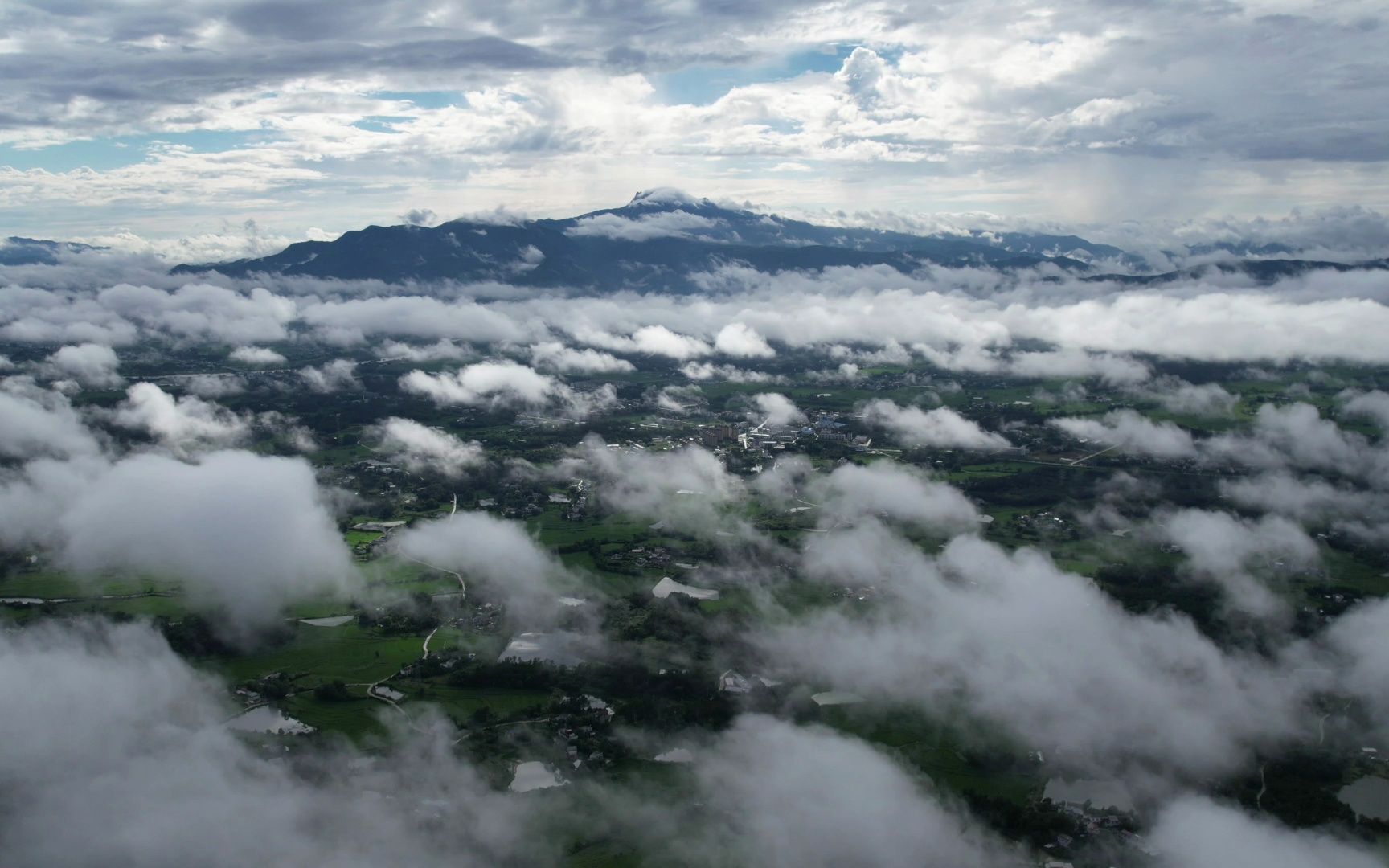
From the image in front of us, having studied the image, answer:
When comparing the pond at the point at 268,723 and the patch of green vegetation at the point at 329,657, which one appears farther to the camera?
the patch of green vegetation at the point at 329,657

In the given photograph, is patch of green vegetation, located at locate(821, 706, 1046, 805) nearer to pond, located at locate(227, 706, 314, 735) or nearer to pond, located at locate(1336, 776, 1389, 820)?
pond, located at locate(1336, 776, 1389, 820)

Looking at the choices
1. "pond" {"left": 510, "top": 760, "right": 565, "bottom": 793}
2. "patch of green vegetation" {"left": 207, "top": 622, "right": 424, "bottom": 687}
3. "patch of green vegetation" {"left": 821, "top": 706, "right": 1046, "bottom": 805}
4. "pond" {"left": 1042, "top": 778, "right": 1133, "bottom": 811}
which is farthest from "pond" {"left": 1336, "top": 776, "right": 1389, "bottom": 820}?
"patch of green vegetation" {"left": 207, "top": 622, "right": 424, "bottom": 687}

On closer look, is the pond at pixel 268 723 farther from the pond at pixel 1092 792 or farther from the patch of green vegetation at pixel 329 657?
the pond at pixel 1092 792

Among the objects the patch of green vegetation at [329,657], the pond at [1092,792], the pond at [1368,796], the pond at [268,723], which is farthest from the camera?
the patch of green vegetation at [329,657]

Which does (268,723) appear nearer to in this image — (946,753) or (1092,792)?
(946,753)

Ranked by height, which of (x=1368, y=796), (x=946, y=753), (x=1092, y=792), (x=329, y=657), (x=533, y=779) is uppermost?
(x=329, y=657)

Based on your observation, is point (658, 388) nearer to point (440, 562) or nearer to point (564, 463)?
point (564, 463)

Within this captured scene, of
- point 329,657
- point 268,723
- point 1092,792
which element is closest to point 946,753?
point 1092,792

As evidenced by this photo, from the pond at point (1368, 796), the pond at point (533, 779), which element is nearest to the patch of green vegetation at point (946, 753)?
the pond at point (1368, 796)

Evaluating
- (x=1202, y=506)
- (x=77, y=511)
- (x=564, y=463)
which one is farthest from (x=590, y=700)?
(x=1202, y=506)

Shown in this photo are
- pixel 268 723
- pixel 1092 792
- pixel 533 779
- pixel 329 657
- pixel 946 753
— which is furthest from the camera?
pixel 329 657

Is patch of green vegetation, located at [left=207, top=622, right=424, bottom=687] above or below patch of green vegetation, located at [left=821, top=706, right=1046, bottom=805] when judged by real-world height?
above

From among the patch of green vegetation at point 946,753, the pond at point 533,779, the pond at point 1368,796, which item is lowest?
the pond at point 1368,796
